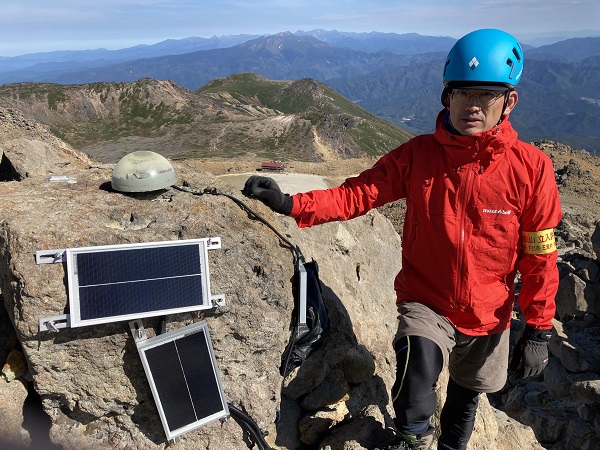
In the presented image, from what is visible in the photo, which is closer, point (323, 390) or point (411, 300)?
point (411, 300)

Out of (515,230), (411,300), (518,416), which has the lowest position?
(518,416)

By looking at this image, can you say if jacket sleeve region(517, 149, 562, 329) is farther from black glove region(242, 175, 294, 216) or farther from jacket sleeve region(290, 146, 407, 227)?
black glove region(242, 175, 294, 216)

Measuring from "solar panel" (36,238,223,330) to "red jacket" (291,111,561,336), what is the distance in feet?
5.17

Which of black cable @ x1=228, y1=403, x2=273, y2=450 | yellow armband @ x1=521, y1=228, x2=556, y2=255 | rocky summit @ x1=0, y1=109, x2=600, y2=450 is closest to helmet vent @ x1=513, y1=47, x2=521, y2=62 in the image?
yellow armband @ x1=521, y1=228, x2=556, y2=255

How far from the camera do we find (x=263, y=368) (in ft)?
18.1

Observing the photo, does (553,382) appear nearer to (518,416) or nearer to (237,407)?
(518,416)

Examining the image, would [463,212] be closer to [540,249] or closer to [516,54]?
[540,249]

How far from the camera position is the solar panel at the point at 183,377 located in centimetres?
471

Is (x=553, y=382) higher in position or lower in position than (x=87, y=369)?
lower

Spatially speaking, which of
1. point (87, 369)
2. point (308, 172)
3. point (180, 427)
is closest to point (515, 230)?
point (180, 427)

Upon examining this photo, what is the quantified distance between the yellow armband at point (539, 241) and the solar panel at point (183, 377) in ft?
12.4

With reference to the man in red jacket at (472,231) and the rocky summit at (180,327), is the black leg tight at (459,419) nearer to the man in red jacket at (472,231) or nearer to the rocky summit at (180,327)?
the man in red jacket at (472,231)

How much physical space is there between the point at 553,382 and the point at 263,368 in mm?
13507

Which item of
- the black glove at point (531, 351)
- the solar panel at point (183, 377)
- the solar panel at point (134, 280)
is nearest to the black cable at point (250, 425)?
the solar panel at point (183, 377)
